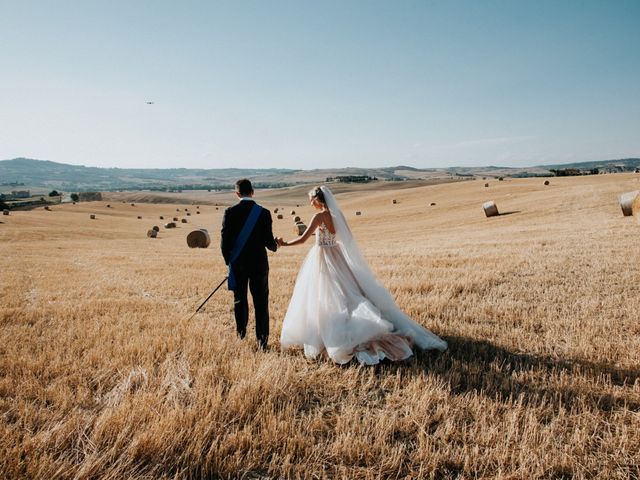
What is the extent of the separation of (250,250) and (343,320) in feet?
5.94

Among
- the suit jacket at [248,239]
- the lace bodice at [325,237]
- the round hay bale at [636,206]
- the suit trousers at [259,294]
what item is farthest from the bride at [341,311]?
the round hay bale at [636,206]

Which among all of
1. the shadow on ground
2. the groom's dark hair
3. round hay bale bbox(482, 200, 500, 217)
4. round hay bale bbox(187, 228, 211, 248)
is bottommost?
round hay bale bbox(187, 228, 211, 248)

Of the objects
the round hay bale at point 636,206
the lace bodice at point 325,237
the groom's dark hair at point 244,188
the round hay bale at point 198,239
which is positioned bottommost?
the round hay bale at point 198,239

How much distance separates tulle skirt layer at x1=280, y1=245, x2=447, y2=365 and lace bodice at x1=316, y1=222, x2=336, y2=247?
0.07 metres

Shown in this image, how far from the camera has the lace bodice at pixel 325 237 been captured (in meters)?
6.51

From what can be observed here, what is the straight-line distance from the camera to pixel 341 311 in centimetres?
589

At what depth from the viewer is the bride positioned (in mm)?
5597

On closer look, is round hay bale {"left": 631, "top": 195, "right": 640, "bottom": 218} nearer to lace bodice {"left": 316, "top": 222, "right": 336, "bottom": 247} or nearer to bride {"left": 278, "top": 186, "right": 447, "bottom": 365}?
bride {"left": 278, "top": 186, "right": 447, "bottom": 365}

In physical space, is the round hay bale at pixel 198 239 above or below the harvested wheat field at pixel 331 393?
below

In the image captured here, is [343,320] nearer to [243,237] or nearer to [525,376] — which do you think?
[243,237]

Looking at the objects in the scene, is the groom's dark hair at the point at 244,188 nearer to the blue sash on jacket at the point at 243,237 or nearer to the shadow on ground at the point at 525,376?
the blue sash on jacket at the point at 243,237

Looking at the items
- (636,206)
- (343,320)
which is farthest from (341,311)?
(636,206)

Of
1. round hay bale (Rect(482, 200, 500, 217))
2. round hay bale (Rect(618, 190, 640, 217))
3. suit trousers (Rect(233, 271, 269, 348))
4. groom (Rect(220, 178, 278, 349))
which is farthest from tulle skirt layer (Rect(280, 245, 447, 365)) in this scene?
round hay bale (Rect(482, 200, 500, 217))

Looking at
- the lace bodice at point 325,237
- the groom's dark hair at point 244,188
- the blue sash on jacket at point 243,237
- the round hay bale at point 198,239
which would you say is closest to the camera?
the blue sash on jacket at point 243,237
